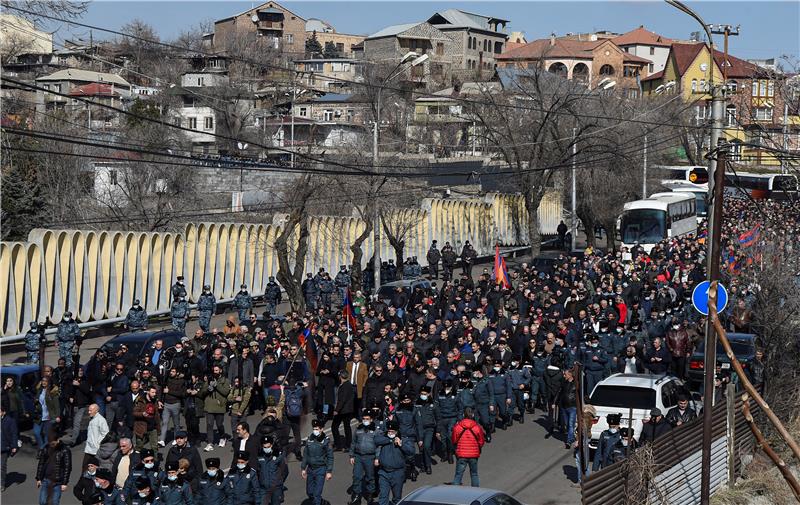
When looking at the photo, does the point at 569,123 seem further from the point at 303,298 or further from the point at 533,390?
the point at 533,390

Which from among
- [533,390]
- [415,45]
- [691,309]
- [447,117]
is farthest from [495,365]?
[415,45]

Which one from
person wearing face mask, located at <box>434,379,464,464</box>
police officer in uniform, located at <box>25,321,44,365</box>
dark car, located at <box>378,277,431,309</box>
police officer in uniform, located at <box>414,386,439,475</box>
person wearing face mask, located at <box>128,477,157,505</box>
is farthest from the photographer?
dark car, located at <box>378,277,431,309</box>

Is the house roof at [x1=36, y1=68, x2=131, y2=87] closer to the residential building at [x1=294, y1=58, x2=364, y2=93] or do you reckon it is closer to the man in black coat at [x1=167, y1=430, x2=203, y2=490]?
the residential building at [x1=294, y1=58, x2=364, y2=93]

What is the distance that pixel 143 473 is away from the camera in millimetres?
13633

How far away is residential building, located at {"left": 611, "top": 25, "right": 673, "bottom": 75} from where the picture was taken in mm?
152125

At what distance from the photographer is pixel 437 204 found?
4803cm

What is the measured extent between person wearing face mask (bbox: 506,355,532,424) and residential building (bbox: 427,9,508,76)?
116112 millimetres

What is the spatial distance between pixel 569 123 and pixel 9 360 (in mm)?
37351

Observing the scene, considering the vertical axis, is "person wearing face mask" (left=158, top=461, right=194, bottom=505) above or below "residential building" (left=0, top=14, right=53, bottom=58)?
below

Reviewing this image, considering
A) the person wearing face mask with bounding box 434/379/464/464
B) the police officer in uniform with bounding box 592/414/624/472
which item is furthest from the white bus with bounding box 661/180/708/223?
the police officer in uniform with bounding box 592/414/624/472

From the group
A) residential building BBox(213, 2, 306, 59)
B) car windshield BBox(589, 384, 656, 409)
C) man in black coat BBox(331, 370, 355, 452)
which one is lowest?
man in black coat BBox(331, 370, 355, 452)

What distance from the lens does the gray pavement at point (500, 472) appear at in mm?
16016

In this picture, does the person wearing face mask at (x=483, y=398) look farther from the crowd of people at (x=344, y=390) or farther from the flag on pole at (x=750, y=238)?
the flag on pole at (x=750, y=238)

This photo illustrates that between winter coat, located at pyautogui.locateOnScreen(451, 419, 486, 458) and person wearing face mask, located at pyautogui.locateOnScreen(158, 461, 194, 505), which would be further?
winter coat, located at pyautogui.locateOnScreen(451, 419, 486, 458)
